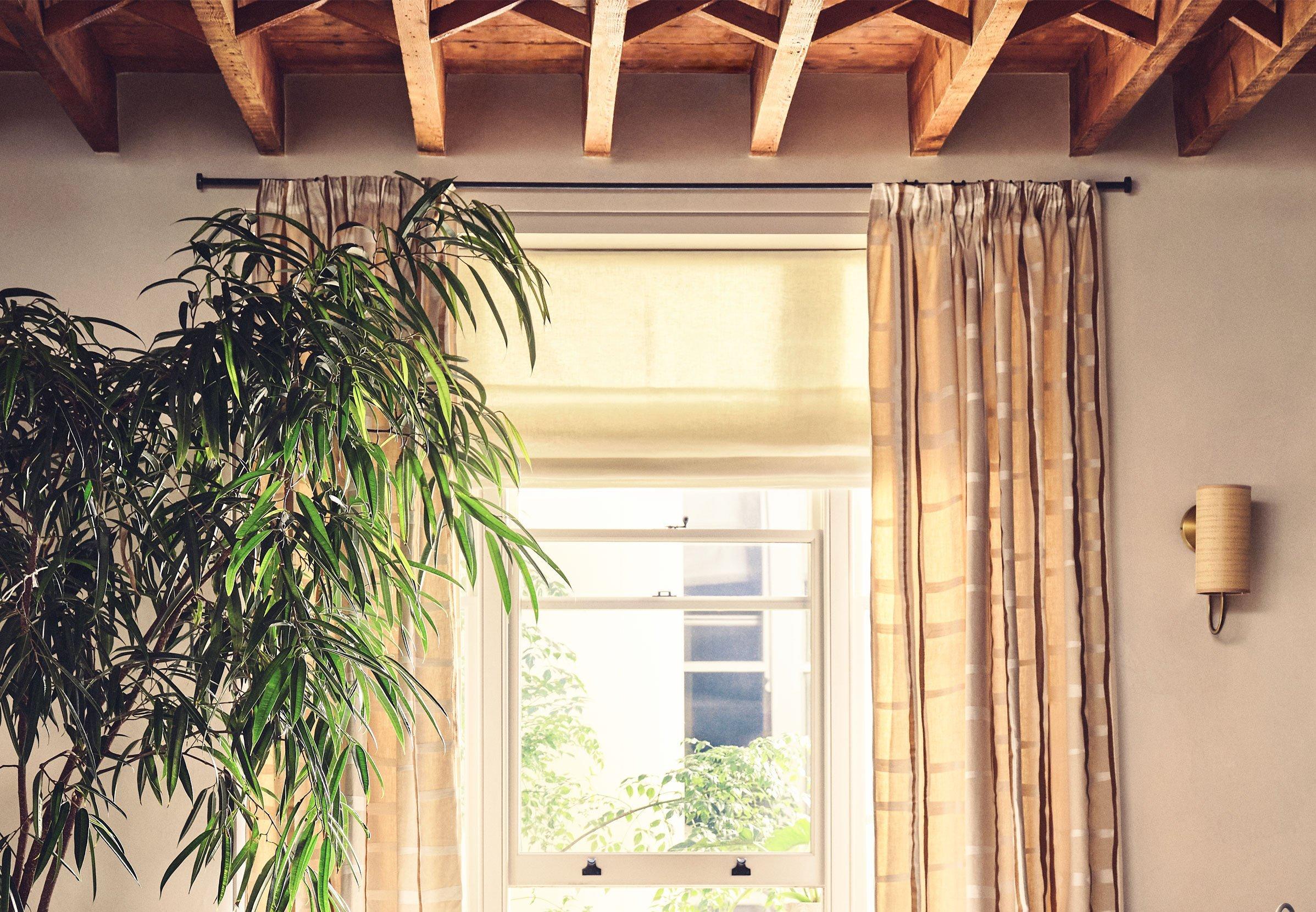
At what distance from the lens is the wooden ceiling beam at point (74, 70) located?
2.10 m

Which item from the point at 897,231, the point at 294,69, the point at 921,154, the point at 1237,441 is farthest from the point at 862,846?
the point at 294,69

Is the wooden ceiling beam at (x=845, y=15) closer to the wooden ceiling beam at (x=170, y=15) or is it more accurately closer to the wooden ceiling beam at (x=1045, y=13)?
the wooden ceiling beam at (x=1045, y=13)

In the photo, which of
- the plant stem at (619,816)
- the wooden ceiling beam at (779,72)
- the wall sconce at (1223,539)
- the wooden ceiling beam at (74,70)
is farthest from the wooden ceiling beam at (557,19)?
the plant stem at (619,816)

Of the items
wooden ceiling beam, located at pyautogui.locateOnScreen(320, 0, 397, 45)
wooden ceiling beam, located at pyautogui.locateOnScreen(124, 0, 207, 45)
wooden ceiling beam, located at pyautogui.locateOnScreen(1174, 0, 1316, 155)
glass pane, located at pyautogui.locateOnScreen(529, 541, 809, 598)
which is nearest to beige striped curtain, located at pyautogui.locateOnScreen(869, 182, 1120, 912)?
wooden ceiling beam, located at pyautogui.locateOnScreen(1174, 0, 1316, 155)

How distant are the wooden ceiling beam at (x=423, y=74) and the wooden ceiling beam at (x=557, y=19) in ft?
0.65

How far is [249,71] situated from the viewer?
2.23 m

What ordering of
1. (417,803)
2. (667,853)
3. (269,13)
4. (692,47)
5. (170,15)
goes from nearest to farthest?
(269,13) → (170,15) → (417,803) → (692,47) → (667,853)

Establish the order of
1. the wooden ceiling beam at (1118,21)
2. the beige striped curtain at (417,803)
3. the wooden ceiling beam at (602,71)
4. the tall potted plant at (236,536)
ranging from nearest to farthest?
the tall potted plant at (236,536)
the wooden ceiling beam at (602,71)
the wooden ceiling beam at (1118,21)
the beige striped curtain at (417,803)

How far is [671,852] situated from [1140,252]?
1835 millimetres

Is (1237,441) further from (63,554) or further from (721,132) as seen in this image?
(63,554)

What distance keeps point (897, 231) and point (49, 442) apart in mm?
1762

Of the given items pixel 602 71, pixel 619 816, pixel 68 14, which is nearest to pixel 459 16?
pixel 602 71

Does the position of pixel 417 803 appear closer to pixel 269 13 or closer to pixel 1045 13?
pixel 269 13

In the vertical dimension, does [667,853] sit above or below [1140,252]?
below
